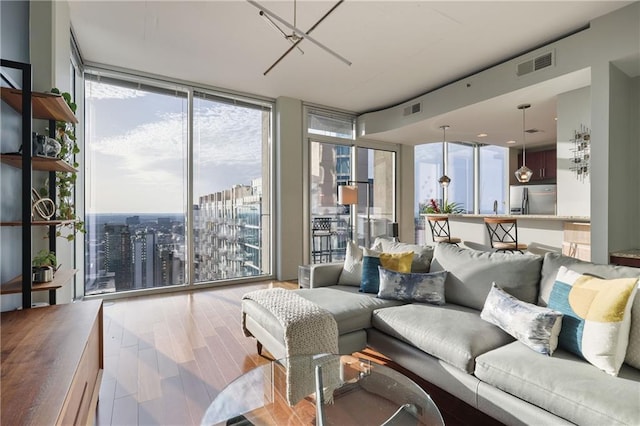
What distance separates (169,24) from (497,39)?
141 inches

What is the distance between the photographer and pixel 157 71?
4348mm

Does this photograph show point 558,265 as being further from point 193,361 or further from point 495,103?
point 495,103

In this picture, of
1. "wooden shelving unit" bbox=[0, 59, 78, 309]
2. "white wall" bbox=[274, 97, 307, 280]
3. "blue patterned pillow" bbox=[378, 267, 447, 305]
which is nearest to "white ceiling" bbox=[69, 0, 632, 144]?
"white wall" bbox=[274, 97, 307, 280]

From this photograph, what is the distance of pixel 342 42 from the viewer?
3658 mm

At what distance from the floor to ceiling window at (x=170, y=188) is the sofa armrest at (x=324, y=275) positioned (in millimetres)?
2410

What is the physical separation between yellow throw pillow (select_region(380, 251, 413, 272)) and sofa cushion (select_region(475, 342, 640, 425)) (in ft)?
3.75

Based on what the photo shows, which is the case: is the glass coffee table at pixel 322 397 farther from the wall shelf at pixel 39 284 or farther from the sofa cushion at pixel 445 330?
the wall shelf at pixel 39 284

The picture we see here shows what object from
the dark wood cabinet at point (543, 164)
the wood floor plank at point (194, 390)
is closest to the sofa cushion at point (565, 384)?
the wood floor plank at point (194, 390)

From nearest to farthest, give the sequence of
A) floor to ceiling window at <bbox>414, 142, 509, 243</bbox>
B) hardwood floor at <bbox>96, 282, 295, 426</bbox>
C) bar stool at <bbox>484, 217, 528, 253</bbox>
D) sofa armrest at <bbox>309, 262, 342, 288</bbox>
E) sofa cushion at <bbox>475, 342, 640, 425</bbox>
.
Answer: sofa cushion at <bbox>475, 342, 640, 425</bbox> → hardwood floor at <bbox>96, 282, 295, 426</bbox> → sofa armrest at <bbox>309, 262, 342, 288</bbox> → bar stool at <bbox>484, 217, 528, 253</bbox> → floor to ceiling window at <bbox>414, 142, 509, 243</bbox>

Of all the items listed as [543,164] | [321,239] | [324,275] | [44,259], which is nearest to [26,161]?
[44,259]

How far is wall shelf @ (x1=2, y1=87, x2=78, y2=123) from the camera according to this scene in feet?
6.26

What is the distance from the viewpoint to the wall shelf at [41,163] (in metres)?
1.90

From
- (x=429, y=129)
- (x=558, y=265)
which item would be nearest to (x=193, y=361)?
(x=558, y=265)

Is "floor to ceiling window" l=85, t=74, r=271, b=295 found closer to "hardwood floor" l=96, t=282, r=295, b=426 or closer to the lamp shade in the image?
"hardwood floor" l=96, t=282, r=295, b=426
